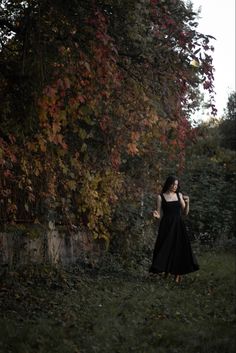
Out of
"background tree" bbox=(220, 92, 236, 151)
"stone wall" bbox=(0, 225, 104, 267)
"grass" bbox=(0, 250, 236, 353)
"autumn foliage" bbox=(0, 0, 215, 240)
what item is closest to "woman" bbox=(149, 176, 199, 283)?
"grass" bbox=(0, 250, 236, 353)

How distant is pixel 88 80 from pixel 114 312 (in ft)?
9.57

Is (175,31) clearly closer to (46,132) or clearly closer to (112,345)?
(46,132)

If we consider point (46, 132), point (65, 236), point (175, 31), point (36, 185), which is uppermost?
point (175, 31)

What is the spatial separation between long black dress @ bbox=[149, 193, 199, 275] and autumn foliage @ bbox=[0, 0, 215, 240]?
2.48 metres

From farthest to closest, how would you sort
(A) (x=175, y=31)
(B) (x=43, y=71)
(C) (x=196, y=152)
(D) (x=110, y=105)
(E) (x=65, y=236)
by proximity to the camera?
1. (C) (x=196, y=152)
2. (E) (x=65, y=236)
3. (D) (x=110, y=105)
4. (A) (x=175, y=31)
5. (B) (x=43, y=71)

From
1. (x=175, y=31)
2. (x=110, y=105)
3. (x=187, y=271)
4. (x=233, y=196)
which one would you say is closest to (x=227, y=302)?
(x=187, y=271)

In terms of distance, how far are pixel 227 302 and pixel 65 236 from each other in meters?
3.85

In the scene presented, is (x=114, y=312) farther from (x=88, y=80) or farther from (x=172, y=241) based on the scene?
(x=172, y=241)

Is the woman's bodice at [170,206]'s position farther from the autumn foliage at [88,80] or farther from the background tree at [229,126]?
the background tree at [229,126]

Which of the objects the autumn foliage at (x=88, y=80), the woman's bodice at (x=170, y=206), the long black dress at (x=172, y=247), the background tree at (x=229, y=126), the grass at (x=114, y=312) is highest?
the background tree at (x=229, y=126)

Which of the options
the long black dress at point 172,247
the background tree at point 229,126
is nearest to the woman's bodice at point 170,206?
the long black dress at point 172,247

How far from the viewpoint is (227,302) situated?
8555mm

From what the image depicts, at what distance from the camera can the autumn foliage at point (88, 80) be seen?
20.7ft

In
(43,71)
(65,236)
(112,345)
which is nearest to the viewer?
(112,345)
